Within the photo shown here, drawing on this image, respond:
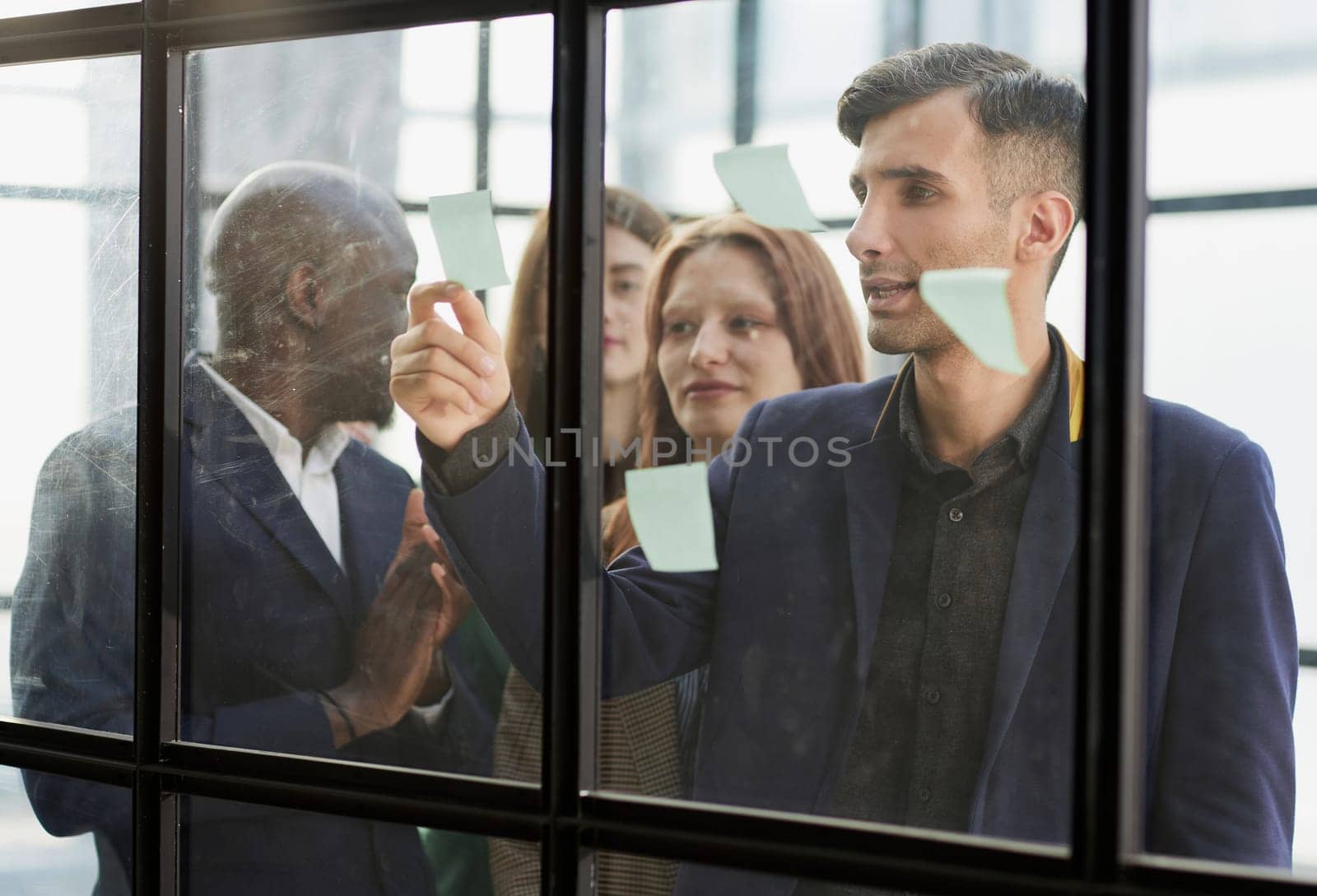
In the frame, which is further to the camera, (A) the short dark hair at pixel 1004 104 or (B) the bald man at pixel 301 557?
(B) the bald man at pixel 301 557

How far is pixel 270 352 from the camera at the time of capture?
5.94 feet

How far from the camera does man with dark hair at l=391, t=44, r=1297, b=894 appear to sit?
1.57 metres

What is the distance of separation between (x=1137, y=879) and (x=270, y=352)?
1428mm

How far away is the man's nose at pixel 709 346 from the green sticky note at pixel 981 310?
0.35 metres

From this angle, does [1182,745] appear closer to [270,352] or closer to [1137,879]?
[1137,879]

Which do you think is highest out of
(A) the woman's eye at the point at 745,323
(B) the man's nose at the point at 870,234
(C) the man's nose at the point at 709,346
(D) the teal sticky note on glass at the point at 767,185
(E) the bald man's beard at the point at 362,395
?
(D) the teal sticky note on glass at the point at 767,185

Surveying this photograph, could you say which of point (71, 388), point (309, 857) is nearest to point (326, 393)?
point (71, 388)

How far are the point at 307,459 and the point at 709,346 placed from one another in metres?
0.68

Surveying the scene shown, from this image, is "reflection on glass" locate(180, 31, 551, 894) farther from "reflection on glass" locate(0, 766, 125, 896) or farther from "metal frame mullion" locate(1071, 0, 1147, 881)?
"metal frame mullion" locate(1071, 0, 1147, 881)

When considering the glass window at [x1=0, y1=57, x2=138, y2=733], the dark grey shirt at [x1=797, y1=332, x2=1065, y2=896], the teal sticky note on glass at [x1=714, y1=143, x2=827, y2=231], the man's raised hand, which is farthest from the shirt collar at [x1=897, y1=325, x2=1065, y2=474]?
the glass window at [x1=0, y1=57, x2=138, y2=733]

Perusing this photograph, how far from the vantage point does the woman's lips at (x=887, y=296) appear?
1.63 m

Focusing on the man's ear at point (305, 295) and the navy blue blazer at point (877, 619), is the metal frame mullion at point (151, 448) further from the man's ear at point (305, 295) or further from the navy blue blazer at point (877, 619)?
the navy blue blazer at point (877, 619)

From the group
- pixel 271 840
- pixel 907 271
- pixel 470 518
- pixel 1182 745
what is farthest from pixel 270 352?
pixel 1182 745

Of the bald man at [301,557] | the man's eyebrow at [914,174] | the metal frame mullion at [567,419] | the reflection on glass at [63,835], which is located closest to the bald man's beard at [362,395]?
the bald man at [301,557]
